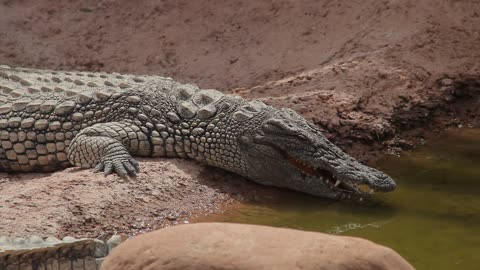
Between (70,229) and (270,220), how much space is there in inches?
59.9

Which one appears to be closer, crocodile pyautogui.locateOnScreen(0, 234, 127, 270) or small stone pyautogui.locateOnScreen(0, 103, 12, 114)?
crocodile pyautogui.locateOnScreen(0, 234, 127, 270)

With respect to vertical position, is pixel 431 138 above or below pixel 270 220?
above

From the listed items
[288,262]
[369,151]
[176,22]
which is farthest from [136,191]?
[176,22]

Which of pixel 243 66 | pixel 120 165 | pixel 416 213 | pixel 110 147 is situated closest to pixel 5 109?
pixel 110 147

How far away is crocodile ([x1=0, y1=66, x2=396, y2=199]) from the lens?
7.33 metres

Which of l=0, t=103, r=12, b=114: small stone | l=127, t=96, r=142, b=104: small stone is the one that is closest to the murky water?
l=127, t=96, r=142, b=104: small stone

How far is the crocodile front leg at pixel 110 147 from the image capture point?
23.6ft

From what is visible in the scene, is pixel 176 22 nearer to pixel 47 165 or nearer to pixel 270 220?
pixel 47 165

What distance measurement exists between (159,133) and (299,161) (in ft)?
4.08

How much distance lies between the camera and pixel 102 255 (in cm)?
453

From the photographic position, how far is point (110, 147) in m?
7.32

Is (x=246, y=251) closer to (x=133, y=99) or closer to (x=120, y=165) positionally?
(x=120, y=165)

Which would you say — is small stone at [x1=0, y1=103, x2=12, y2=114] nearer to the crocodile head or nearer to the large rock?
the crocodile head

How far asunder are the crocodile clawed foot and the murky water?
866 millimetres
